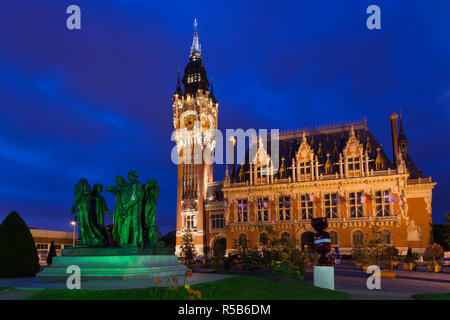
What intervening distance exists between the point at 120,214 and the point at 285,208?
36.7m

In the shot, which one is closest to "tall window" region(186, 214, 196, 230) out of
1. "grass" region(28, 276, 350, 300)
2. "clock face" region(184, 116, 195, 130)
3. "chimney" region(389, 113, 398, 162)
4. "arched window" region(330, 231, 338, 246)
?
"clock face" region(184, 116, 195, 130)

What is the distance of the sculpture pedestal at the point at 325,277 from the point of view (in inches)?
539

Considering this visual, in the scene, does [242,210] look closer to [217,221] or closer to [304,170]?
[217,221]

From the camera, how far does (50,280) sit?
45.5 ft

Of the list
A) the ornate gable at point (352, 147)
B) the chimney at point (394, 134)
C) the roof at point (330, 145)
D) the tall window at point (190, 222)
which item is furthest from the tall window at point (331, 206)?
the tall window at point (190, 222)

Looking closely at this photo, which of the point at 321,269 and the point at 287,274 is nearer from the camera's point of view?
the point at 321,269

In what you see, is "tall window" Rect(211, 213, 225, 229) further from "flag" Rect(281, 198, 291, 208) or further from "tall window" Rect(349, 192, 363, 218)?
"tall window" Rect(349, 192, 363, 218)

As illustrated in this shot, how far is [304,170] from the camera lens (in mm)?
49781

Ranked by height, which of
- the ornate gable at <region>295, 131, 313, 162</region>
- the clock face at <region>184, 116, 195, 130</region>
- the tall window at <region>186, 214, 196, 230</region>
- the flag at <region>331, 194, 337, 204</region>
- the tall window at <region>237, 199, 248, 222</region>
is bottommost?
the tall window at <region>186, 214, 196, 230</region>

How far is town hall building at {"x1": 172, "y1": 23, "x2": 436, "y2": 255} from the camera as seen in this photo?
4353 centimetres

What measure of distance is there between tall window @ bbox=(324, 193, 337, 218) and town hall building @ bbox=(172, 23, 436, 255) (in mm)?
126
